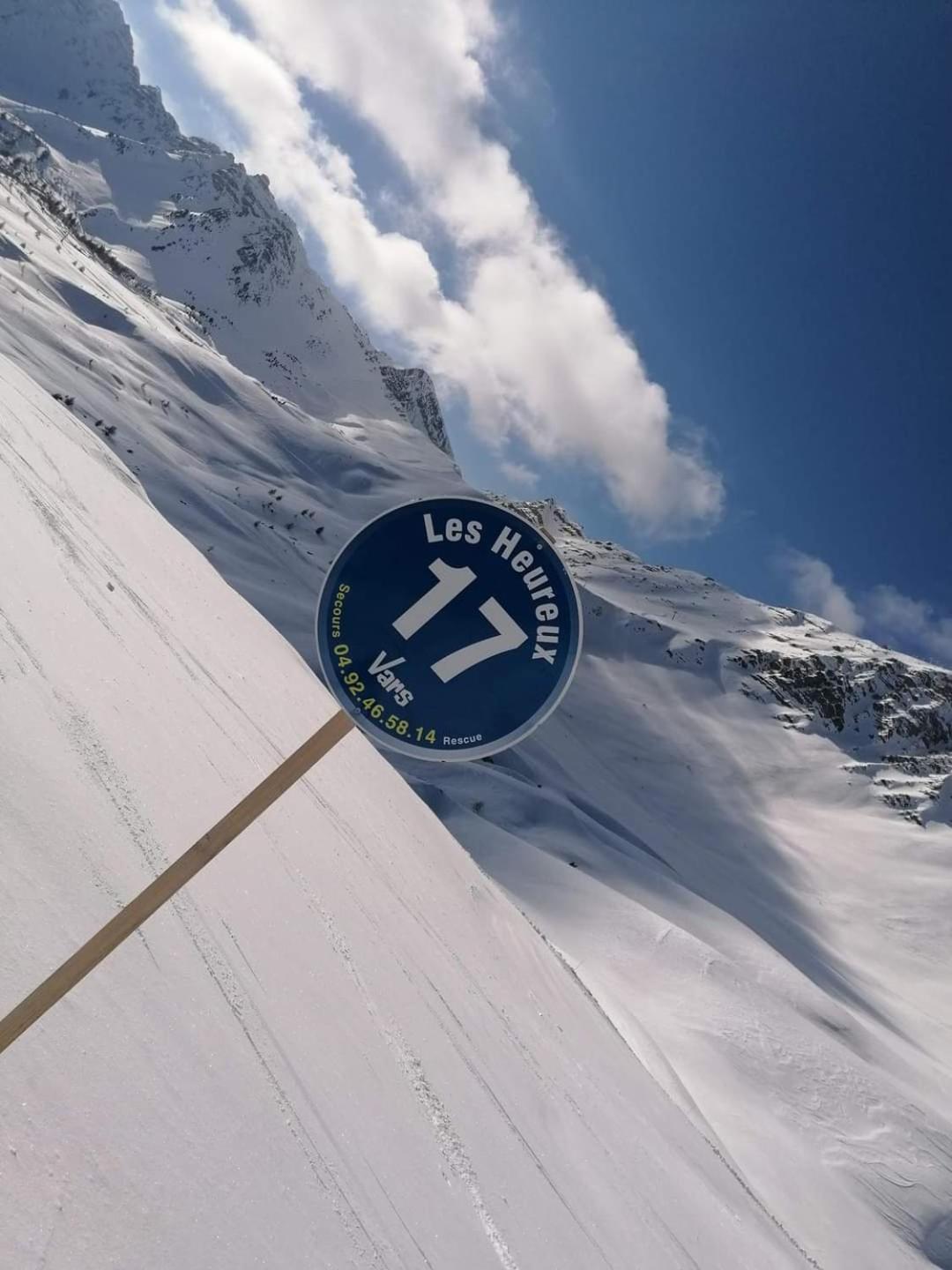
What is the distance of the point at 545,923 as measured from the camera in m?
9.51

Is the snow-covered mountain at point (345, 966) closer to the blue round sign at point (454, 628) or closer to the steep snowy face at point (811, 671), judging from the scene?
the blue round sign at point (454, 628)

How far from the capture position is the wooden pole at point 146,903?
177cm

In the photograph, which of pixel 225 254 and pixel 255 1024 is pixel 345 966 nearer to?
pixel 255 1024

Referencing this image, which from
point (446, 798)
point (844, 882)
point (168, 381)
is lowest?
point (446, 798)

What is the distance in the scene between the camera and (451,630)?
2.44 m

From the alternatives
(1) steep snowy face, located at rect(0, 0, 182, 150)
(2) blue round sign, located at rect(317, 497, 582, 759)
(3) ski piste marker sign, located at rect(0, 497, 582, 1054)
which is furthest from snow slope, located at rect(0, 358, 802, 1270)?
(1) steep snowy face, located at rect(0, 0, 182, 150)

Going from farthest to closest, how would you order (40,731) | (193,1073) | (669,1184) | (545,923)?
(545,923), (669,1184), (40,731), (193,1073)

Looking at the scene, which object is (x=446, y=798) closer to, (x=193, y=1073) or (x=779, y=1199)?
(x=779, y=1199)

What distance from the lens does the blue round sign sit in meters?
2.41

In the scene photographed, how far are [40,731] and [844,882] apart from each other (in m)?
46.3

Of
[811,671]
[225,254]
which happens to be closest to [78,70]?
[225,254]

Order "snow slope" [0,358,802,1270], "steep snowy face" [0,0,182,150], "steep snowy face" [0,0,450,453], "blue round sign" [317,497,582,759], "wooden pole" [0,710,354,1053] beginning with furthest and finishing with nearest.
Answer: "steep snowy face" [0,0,182,150]
"steep snowy face" [0,0,450,453]
"blue round sign" [317,497,582,759]
"snow slope" [0,358,802,1270]
"wooden pole" [0,710,354,1053]

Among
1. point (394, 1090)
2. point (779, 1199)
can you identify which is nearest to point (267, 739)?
point (394, 1090)

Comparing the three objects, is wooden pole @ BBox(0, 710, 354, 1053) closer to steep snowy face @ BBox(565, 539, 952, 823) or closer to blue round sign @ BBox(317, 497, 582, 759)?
blue round sign @ BBox(317, 497, 582, 759)
